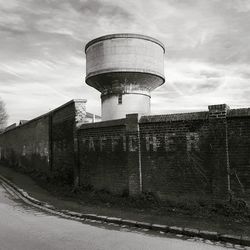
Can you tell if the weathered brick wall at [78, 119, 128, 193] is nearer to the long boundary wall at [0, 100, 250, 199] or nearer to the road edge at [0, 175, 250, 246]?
the long boundary wall at [0, 100, 250, 199]

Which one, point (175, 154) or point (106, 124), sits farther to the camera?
A: point (106, 124)

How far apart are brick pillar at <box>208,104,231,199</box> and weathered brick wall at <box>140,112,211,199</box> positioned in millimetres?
190

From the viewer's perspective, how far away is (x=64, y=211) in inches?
381

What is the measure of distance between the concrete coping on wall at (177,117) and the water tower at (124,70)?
573cm

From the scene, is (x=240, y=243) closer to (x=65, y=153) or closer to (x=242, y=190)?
(x=242, y=190)

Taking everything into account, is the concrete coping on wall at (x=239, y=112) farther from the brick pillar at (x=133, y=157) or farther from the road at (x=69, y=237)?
the road at (x=69, y=237)

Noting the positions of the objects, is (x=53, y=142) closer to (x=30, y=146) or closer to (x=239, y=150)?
(x=30, y=146)

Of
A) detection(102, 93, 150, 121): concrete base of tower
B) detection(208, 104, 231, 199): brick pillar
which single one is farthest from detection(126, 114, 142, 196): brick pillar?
detection(102, 93, 150, 121): concrete base of tower

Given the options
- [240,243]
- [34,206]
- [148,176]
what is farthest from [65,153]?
[240,243]

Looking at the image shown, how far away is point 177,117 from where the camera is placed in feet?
32.7

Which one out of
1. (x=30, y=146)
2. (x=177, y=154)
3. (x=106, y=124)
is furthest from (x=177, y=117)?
(x=30, y=146)

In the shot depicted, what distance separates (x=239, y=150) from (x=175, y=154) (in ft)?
6.19

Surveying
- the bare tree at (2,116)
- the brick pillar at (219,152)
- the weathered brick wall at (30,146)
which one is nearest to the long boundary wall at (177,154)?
the brick pillar at (219,152)

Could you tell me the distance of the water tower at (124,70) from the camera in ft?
52.1
